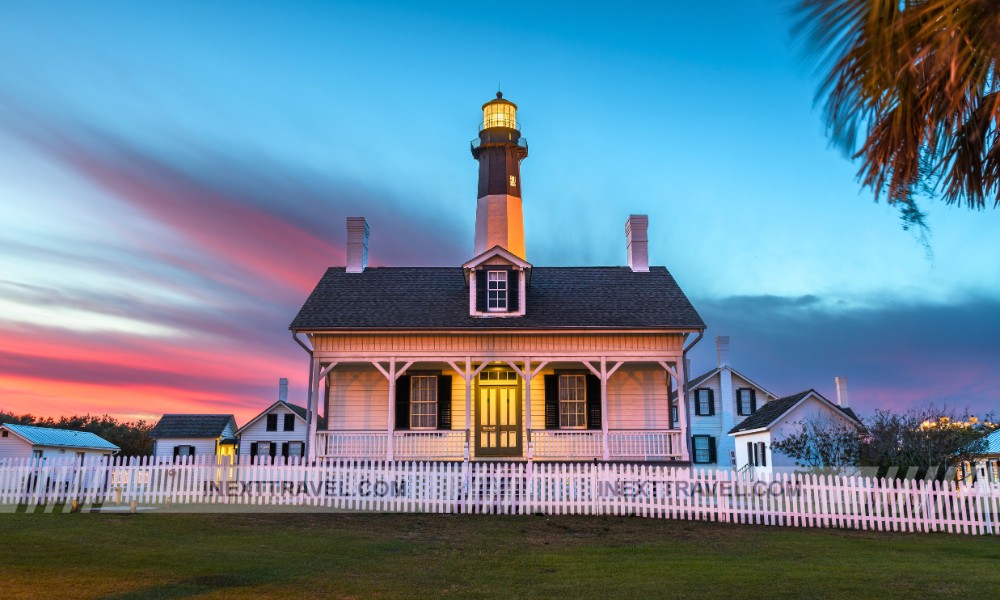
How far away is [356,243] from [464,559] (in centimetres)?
1573

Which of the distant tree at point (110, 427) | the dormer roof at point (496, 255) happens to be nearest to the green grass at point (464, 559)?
the dormer roof at point (496, 255)

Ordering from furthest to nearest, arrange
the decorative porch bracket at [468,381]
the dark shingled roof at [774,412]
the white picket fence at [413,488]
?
the dark shingled roof at [774,412] < the decorative porch bracket at [468,381] < the white picket fence at [413,488]

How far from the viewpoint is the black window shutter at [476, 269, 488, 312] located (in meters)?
21.4

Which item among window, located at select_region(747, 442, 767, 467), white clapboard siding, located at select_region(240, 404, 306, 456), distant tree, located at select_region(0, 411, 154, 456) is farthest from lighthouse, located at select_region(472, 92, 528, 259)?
distant tree, located at select_region(0, 411, 154, 456)

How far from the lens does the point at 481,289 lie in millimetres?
21547

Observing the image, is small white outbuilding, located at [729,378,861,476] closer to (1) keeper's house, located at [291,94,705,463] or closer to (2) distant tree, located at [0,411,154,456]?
(1) keeper's house, located at [291,94,705,463]

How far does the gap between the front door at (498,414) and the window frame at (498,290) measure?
6.20 feet

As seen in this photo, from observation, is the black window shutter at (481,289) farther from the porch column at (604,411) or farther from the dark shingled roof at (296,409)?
the dark shingled roof at (296,409)

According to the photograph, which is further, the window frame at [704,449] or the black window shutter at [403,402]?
the window frame at [704,449]

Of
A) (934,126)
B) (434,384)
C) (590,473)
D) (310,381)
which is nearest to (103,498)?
(310,381)

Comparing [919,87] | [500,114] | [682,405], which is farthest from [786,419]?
[919,87]

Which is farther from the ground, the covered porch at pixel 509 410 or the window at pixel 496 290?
the window at pixel 496 290

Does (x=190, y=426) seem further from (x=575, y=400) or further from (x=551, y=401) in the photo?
(x=575, y=400)

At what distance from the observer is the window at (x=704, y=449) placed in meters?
35.9
